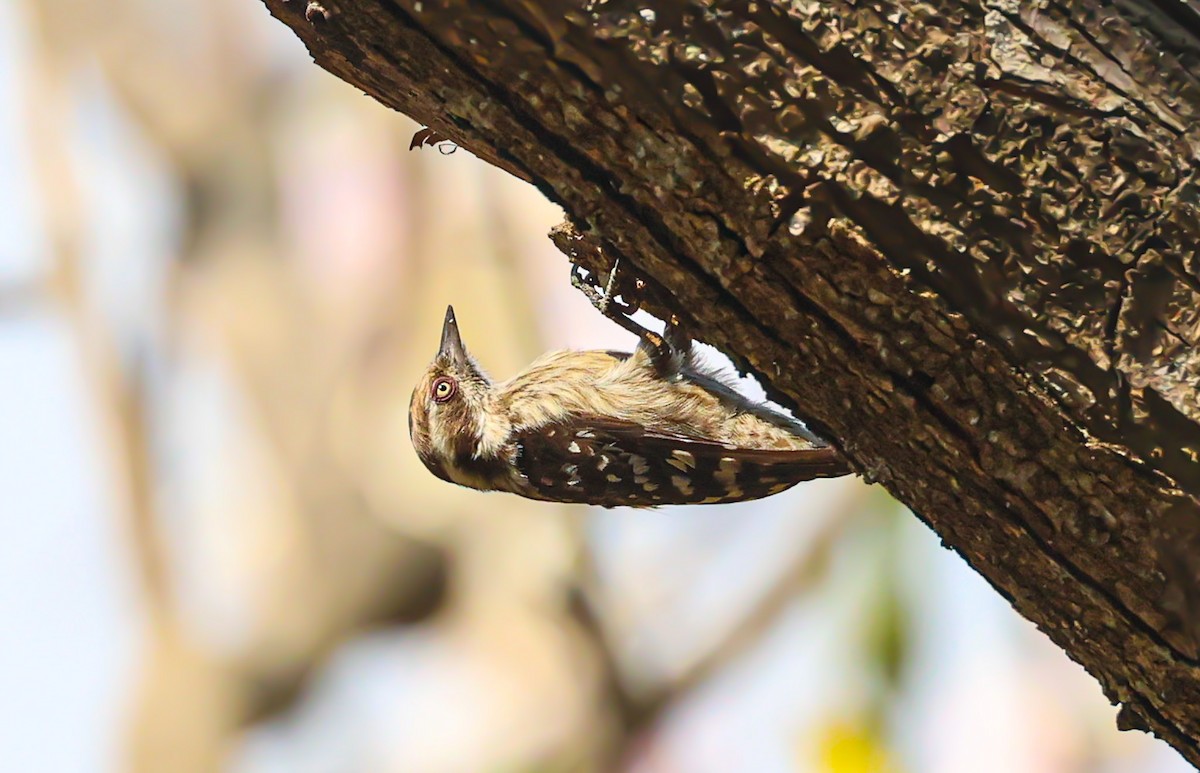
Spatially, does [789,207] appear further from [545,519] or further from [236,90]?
[236,90]

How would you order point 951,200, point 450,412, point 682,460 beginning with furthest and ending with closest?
point 450,412
point 682,460
point 951,200

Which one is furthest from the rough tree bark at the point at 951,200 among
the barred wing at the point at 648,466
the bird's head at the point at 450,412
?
the bird's head at the point at 450,412

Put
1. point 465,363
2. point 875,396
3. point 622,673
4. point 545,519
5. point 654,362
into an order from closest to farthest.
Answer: point 875,396 < point 654,362 < point 465,363 < point 622,673 < point 545,519

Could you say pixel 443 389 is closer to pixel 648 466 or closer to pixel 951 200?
pixel 648 466

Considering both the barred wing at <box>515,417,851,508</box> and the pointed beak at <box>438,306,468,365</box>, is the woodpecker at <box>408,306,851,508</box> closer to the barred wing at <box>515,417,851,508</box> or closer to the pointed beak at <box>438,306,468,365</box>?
the barred wing at <box>515,417,851,508</box>

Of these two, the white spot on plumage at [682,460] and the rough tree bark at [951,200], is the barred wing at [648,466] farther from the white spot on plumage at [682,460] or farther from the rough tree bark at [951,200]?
the rough tree bark at [951,200]

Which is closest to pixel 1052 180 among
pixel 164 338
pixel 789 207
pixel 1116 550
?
pixel 789 207

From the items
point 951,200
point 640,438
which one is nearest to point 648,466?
point 640,438
